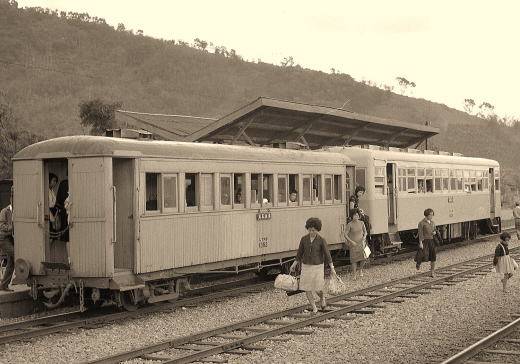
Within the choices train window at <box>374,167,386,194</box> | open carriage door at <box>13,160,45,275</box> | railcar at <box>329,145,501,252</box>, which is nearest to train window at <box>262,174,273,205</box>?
railcar at <box>329,145,501,252</box>

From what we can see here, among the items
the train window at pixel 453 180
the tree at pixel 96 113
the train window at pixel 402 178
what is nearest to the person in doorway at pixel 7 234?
the train window at pixel 402 178

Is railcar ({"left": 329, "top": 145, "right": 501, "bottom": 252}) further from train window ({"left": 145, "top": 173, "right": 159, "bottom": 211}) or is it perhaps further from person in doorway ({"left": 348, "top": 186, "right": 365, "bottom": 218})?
train window ({"left": 145, "top": 173, "right": 159, "bottom": 211})

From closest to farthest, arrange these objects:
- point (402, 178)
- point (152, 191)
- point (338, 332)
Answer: point (338, 332), point (152, 191), point (402, 178)

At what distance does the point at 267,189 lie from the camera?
1585 centimetres

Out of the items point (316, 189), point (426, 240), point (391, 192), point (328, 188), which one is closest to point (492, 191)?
point (391, 192)

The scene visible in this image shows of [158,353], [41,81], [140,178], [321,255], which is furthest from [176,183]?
[41,81]

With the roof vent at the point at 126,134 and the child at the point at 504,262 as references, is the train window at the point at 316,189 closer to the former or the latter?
the child at the point at 504,262

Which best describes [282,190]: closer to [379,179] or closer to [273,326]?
[273,326]

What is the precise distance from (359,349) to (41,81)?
9432 cm

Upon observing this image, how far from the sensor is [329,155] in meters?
18.5

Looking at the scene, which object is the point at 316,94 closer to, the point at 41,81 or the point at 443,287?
the point at 41,81

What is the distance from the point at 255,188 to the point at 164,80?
327 ft

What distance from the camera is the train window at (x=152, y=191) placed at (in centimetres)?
1252

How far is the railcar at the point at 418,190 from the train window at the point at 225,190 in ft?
19.4
